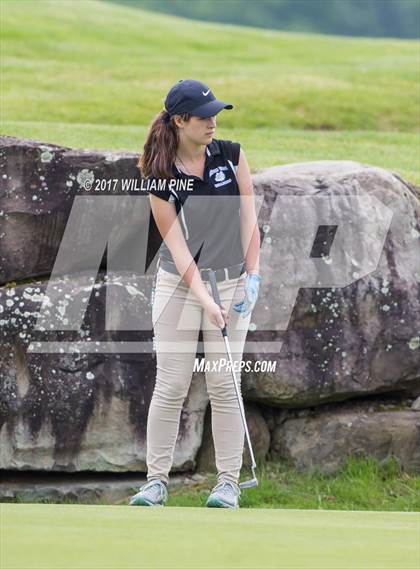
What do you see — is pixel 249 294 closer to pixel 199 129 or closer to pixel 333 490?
pixel 199 129

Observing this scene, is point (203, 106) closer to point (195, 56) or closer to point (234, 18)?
point (195, 56)

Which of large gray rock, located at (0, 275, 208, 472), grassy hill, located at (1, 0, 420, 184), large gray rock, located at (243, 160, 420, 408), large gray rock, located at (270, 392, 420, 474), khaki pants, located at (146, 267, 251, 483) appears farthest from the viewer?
grassy hill, located at (1, 0, 420, 184)

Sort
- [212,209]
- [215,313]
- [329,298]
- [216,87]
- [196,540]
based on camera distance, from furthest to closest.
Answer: [216,87] → [329,298] → [212,209] → [215,313] → [196,540]

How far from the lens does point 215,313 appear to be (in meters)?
6.64

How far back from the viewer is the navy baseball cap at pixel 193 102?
22.0ft

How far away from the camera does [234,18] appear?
13088 cm

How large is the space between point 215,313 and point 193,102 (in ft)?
3.85

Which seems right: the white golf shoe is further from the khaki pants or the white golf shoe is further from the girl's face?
the girl's face

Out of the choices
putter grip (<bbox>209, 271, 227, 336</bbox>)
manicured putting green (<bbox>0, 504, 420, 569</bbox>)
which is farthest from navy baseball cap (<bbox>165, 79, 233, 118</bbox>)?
manicured putting green (<bbox>0, 504, 420, 569</bbox>)

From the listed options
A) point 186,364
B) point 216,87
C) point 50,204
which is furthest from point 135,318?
point 216,87

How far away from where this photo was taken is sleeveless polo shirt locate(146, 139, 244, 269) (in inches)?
265

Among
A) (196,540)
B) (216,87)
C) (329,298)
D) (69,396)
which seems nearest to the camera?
(196,540)

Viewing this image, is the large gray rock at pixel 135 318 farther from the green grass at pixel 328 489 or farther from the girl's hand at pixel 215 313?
the girl's hand at pixel 215 313

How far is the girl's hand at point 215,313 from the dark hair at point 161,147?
738 mm
